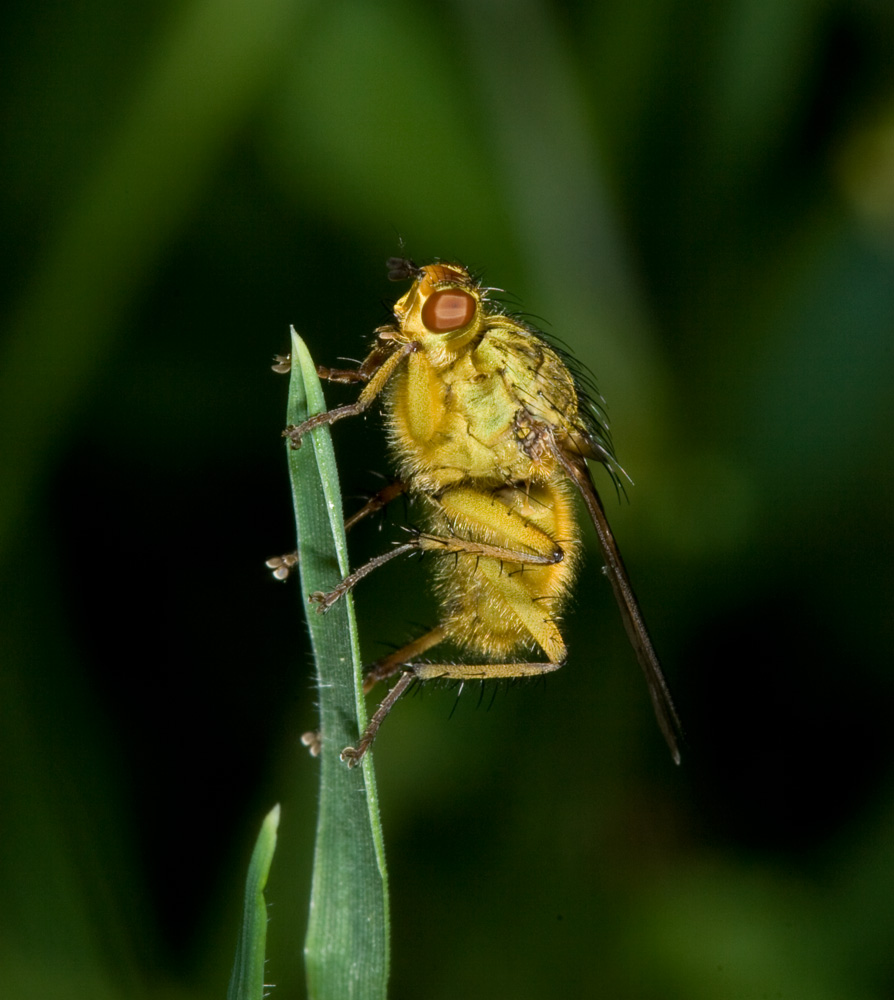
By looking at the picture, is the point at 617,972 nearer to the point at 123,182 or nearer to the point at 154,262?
the point at 154,262

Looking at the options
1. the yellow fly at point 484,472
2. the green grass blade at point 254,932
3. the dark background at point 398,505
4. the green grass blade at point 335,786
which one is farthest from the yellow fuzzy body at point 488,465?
the green grass blade at point 254,932

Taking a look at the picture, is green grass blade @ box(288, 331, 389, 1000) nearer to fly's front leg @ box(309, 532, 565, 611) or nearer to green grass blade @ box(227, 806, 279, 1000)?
green grass blade @ box(227, 806, 279, 1000)

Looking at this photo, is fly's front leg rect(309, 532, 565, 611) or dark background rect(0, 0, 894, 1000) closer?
fly's front leg rect(309, 532, 565, 611)

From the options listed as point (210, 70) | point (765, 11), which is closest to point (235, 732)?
point (210, 70)

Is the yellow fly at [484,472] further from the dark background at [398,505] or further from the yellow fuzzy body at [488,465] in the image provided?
the dark background at [398,505]

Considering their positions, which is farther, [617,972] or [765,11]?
[765,11]

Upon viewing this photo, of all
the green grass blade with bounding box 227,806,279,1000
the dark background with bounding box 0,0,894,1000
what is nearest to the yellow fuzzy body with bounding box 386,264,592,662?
the dark background with bounding box 0,0,894,1000
